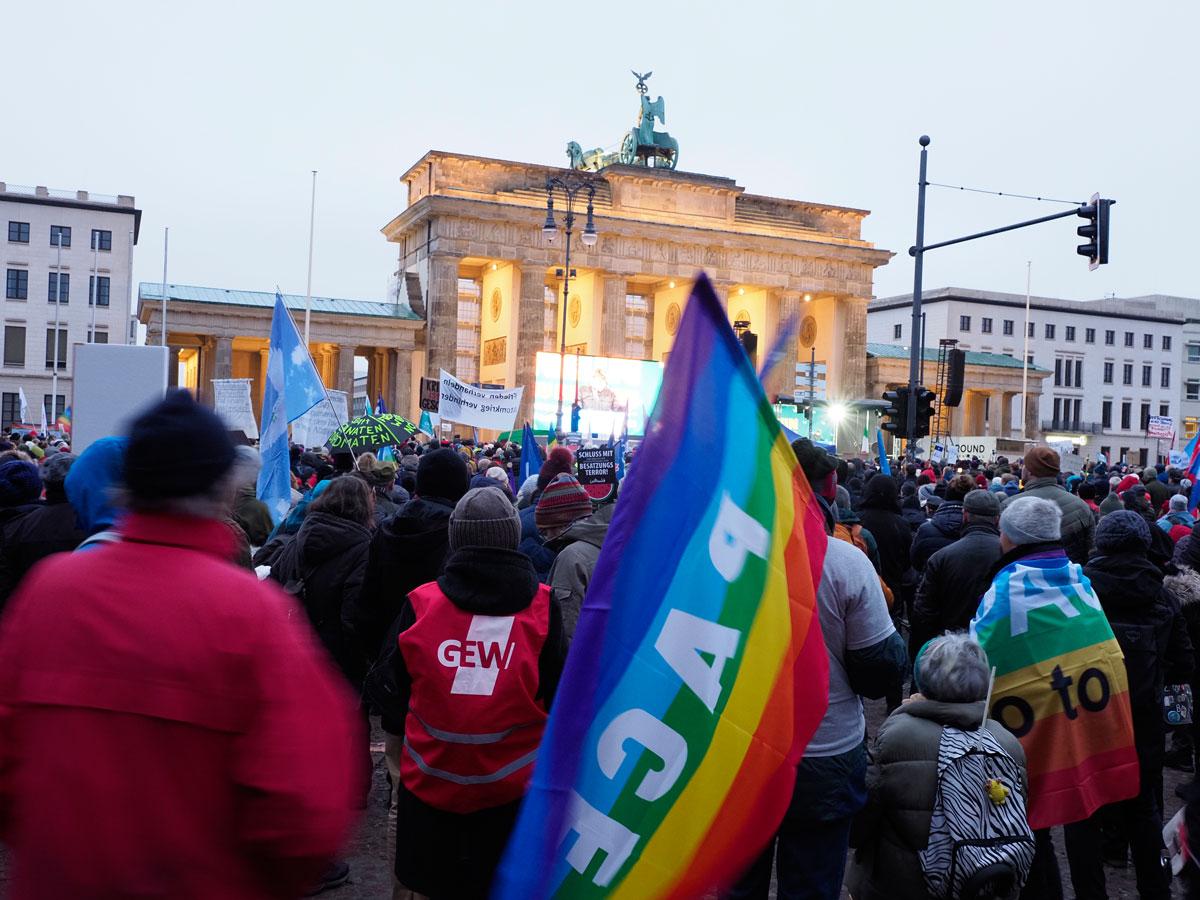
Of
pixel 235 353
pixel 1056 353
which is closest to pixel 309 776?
pixel 235 353

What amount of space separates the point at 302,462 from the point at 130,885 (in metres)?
10.3

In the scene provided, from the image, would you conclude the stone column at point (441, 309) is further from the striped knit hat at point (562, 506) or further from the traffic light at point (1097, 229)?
the striped knit hat at point (562, 506)

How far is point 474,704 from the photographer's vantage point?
3.67 meters

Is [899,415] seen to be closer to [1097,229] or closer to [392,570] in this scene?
[1097,229]

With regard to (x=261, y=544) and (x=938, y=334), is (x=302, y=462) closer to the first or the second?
(x=261, y=544)

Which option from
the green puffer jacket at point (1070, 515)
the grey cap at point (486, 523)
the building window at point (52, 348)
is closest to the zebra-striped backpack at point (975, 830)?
the grey cap at point (486, 523)

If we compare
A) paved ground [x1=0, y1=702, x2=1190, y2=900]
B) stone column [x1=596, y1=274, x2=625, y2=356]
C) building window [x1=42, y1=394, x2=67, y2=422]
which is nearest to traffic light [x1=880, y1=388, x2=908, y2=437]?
paved ground [x1=0, y1=702, x2=1190, y2=900]

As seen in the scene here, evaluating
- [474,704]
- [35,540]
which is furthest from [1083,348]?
[474,704]

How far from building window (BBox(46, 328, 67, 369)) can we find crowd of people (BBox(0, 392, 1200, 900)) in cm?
6301

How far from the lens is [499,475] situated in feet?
31.5

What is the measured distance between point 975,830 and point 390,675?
1.87m

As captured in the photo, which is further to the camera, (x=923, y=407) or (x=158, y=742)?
(x=923, y=407)

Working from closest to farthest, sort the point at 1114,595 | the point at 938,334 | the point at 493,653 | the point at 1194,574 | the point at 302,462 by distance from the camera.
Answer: the point at 493,653 → the point at 1114,595 → the point at 1194,574 → the point at 302,462 → the point at 938,334

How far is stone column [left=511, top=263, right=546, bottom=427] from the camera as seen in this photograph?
5341cm
